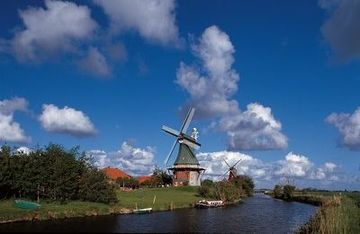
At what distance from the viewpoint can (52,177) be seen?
72.3m

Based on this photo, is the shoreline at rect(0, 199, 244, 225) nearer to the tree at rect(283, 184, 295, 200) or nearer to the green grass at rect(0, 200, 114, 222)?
the green grass at rect(0, 200, 114, 222)

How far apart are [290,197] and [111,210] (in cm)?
8753

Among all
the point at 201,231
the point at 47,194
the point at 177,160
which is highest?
the point at 177,160

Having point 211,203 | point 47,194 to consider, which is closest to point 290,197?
point 211,203

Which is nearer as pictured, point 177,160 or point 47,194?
point 47,194

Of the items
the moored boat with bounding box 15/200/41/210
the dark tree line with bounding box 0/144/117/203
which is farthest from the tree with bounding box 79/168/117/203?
the moored boat with bounding box 15/200/41/210

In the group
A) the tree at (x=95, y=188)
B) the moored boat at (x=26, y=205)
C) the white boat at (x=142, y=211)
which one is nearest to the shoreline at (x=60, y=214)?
Answer: the white boat at (x=142, y=211)

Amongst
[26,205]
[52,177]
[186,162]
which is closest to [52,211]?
[26,205]

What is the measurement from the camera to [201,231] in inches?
2101

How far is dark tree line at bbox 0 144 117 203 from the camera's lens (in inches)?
2697

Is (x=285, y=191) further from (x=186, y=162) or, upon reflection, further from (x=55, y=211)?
(x=55, y=211)

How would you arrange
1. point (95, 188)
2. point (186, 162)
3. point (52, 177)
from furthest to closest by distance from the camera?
1. point (186, 162)
2. point (95, 188)
3. point (52, 177)

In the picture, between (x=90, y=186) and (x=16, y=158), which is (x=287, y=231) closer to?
(x=90, y=186)

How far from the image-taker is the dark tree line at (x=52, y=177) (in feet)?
225
